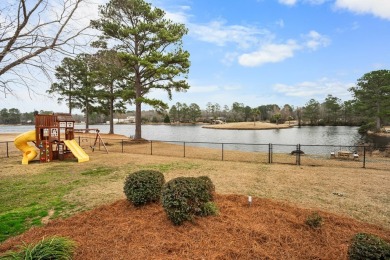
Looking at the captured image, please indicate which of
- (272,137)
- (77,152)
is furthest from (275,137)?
(77,152)

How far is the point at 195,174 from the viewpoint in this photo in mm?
10883

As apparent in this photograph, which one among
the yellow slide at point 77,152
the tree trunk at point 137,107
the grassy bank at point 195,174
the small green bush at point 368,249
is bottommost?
the grassy bank at point 195,174

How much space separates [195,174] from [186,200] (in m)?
6.38

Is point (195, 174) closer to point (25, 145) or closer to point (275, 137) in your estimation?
point (25, 145)

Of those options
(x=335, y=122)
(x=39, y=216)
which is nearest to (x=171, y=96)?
(x=39, y=216)

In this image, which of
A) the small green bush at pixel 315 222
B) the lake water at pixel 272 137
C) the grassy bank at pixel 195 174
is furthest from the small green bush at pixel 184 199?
the lake water at pixel 272 137

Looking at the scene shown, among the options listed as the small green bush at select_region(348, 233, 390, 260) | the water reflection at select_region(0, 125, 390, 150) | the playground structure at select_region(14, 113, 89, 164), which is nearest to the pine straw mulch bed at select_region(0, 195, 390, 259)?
the small green bush at select_region(348, 233, 390, 260)

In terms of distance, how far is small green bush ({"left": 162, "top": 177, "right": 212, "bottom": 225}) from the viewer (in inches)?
176

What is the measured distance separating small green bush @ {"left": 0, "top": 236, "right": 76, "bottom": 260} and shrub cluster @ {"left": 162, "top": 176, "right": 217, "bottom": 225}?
1.66m

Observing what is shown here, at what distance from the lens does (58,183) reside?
375 inches

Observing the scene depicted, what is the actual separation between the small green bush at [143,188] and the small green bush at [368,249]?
12.6ft

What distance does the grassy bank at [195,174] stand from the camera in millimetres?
6266

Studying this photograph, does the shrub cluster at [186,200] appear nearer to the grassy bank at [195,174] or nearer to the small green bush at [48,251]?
the small green bush at [48,251]

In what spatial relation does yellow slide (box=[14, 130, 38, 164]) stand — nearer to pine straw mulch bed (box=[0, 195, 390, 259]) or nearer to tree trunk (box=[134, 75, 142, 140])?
tree trunk (box=[134, 75, 142, 140])
